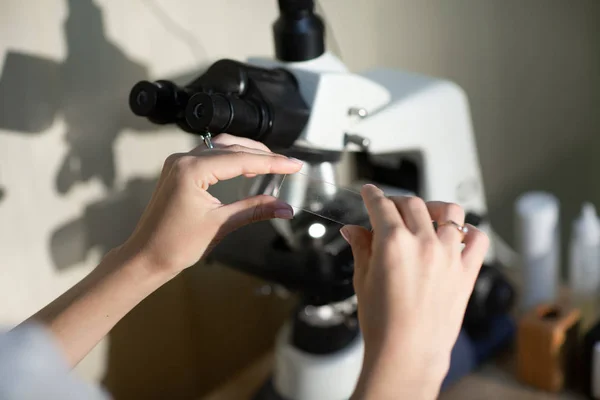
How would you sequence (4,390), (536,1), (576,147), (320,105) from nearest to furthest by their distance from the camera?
(4,390) < (320,105) < (536,1) < (576,147)

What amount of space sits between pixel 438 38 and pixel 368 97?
0.56m

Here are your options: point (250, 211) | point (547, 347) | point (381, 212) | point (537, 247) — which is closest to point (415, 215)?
point (381, 212)

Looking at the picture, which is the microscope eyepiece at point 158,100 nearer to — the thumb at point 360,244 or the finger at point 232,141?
the finger at point 232,141

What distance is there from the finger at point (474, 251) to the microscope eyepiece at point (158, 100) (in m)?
0.31

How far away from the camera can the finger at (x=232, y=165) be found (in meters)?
0.57

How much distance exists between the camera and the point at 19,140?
793 millimetres

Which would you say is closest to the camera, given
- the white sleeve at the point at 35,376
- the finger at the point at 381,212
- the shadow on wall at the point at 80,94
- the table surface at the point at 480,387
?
the white sleeve at the point at 35,376

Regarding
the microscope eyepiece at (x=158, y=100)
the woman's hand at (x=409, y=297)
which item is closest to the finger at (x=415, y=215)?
the woman's hand at (x=409, y=297)

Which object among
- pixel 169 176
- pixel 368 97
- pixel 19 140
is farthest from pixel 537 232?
pixel 19 140

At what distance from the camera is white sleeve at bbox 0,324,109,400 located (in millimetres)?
428

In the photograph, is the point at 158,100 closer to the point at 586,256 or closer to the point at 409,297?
the point at 409,297

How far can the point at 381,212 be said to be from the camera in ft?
1.78

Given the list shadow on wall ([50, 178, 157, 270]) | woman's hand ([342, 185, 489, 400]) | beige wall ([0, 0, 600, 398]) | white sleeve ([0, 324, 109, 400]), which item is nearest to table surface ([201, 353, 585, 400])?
beige wall ([0, 0, 600, 398])

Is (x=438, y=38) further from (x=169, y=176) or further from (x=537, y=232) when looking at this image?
(x=169, y=176)
